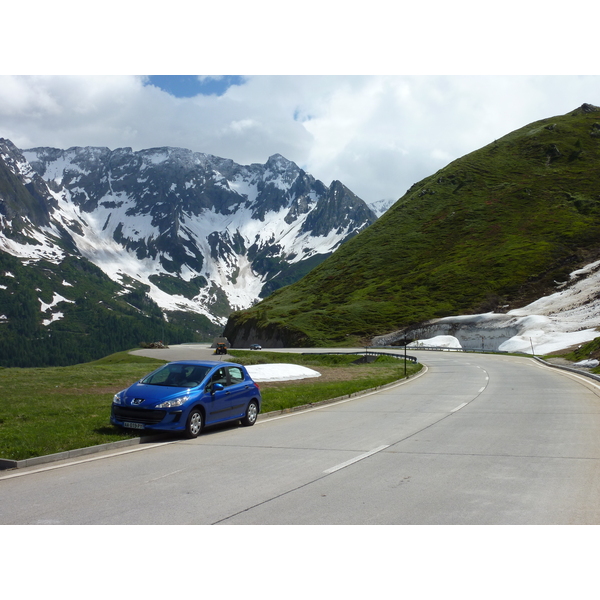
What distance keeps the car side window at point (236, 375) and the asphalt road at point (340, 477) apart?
1259mm

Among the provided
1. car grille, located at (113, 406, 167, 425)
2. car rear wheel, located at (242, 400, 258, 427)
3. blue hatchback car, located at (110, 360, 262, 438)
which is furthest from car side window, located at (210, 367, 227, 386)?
car grille, located at (113, 406, 167, 425)

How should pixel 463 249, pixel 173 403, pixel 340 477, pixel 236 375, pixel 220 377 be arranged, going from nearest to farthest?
pixel 340 477 < pixel 173 403 < pixel 220 377 < pixel 236 375 < pixel 463 249

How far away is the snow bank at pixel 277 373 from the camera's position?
28736mm

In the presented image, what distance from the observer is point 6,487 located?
8211 mm

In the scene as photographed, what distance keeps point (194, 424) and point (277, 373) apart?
1738cm

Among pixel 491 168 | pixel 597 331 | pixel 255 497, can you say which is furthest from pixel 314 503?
pixel 491 168

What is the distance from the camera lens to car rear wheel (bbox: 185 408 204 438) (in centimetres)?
1239

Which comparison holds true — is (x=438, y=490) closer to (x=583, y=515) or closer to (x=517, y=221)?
(x=583, y=515)

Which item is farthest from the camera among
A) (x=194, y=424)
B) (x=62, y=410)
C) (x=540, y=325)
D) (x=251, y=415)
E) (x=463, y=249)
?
(x=463, y=249)

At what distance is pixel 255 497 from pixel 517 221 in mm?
135541

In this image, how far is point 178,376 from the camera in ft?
44.7

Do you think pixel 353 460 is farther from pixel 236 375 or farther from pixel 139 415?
pixel 236 375

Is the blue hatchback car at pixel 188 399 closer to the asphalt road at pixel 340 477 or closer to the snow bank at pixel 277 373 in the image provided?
the asphalt road at pixel 340 477

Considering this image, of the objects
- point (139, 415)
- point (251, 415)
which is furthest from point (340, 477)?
point (251, 415)
